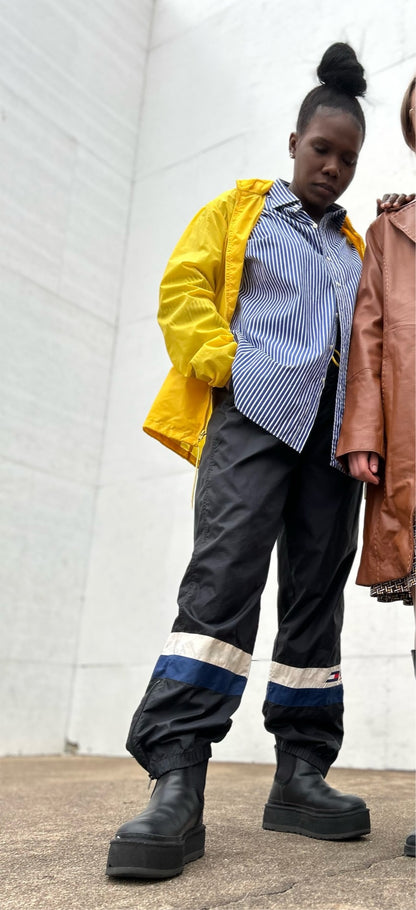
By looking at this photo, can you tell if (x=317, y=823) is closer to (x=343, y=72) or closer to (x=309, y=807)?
(x=309, y=807)

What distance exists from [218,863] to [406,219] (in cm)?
105

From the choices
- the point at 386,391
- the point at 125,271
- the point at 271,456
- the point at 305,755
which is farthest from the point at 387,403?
the point at 125,271

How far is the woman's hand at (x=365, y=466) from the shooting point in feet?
4.30

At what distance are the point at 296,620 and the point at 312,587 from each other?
7 cm

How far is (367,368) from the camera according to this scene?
4.46ft

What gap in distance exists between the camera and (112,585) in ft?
14.0

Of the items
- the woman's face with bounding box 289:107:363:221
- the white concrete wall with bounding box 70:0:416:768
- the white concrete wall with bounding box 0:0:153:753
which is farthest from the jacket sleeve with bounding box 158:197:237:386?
the white concrete wall with bounding box 0:0:153:753

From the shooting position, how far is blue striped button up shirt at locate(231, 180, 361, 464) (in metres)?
1.38

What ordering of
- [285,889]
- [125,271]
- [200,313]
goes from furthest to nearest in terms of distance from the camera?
1. [125,271]
2. [200,313]
3. [285,889]

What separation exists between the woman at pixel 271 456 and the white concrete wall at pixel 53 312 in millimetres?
2736

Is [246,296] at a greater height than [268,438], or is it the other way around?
[246,296]

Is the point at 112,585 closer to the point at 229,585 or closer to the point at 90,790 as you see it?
the point at 90,790

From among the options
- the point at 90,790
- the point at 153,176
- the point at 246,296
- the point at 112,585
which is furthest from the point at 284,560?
the point at 153,176

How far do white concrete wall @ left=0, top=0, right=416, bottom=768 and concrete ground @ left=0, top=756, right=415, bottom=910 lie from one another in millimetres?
1726
